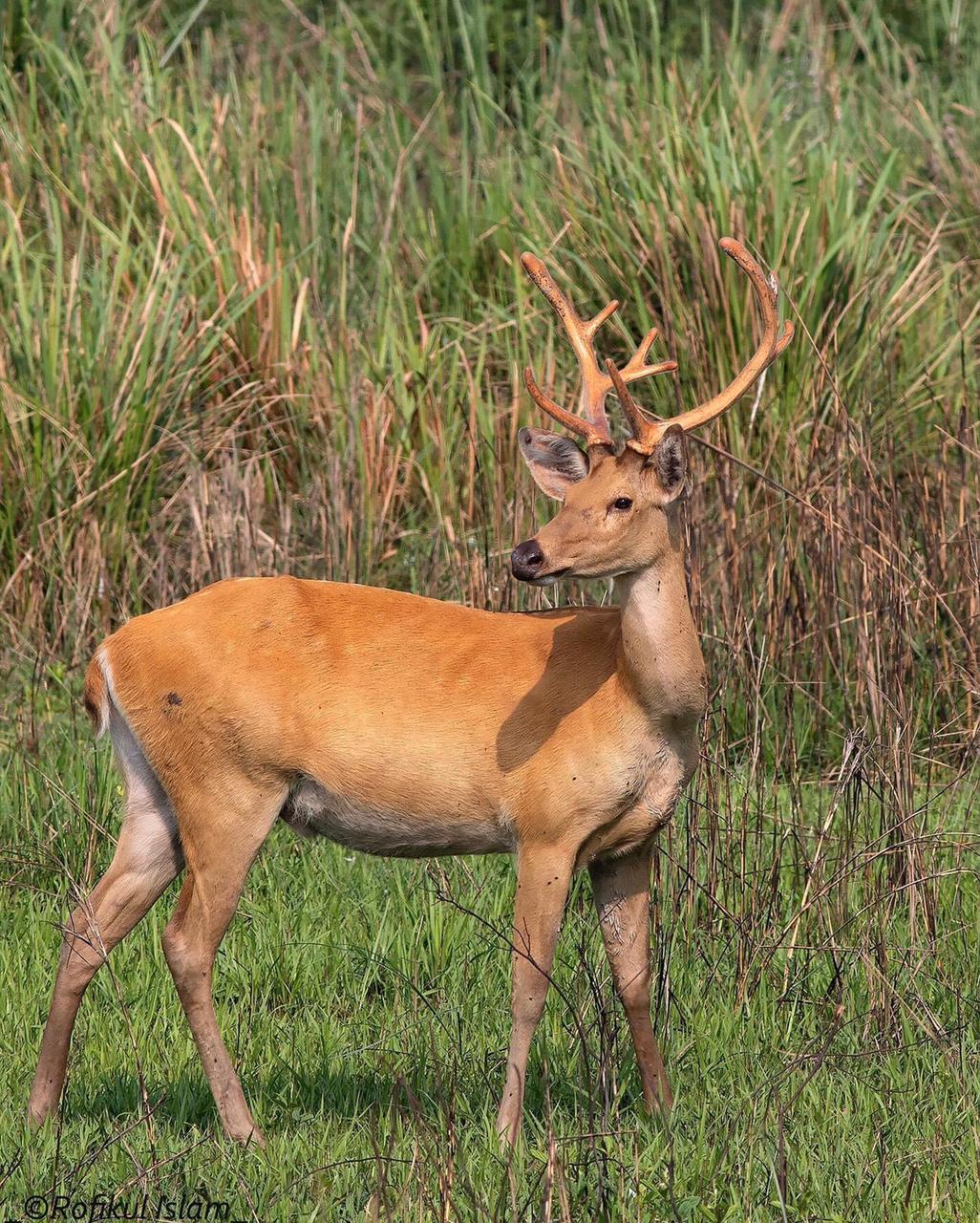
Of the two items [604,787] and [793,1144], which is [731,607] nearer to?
[604,787]

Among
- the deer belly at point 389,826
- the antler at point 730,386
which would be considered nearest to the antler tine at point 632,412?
the antler at point 730,386

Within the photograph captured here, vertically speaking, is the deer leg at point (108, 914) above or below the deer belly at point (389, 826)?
below

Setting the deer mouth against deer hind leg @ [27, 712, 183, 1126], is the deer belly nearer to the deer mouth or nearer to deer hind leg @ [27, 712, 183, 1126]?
deer hind leg @ [27, 712, 183, 1126]

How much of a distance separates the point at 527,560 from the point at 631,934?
1.12 m

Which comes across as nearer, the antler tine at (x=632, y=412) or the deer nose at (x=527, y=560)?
the deer nose at (x=527, y=560)

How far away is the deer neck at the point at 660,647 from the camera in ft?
13.4

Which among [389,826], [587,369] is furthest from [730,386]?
[389,826]

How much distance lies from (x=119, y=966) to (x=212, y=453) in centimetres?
364

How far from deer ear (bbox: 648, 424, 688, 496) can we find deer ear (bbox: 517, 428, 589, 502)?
23 centimetres

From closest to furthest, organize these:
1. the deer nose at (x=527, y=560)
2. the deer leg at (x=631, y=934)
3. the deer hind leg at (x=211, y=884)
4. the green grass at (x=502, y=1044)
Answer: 1. the green grass at (x=502, y=1044)
2. the deer nose at (x=527, y=560)
3. the deer hind leg at (x=211, y=884)
4. the deer leg at (x=631, y=934)

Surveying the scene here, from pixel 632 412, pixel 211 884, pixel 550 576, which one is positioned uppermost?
pixel 632 412

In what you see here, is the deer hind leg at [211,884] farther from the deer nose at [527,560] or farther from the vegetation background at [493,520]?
the deer nose at [527,560]

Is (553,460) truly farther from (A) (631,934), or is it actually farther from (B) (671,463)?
(A) (631,934)

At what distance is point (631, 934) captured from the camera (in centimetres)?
443
